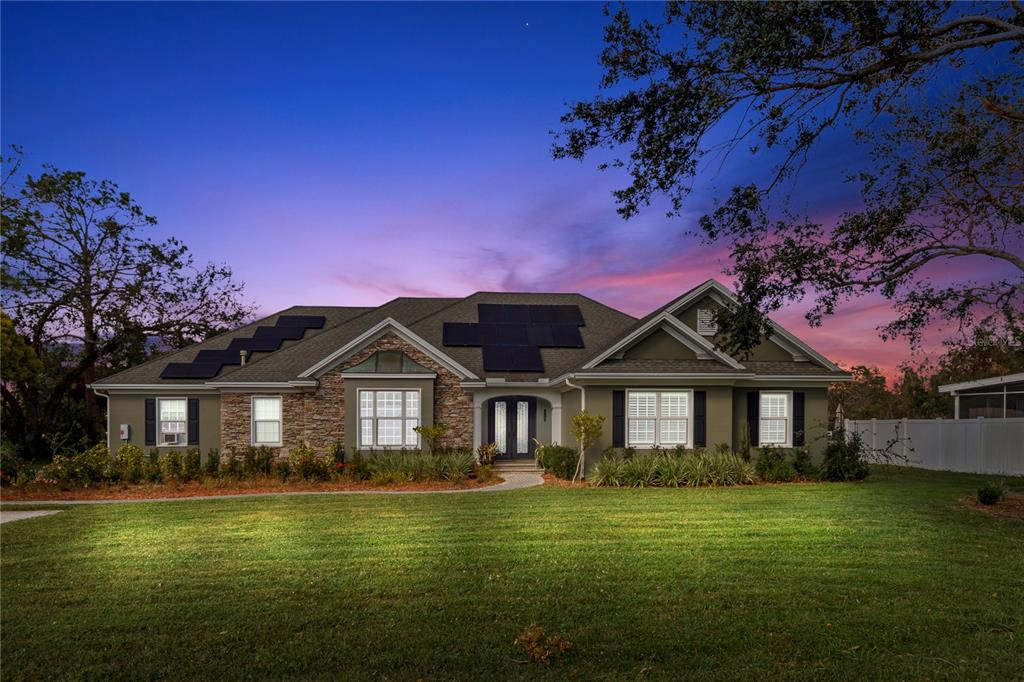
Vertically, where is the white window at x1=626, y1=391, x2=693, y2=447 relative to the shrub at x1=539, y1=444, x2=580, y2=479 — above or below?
above

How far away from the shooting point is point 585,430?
17.5 metres

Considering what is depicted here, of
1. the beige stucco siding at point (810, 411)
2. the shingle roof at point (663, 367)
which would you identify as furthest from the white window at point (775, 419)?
the shingle roof at point (663, 367)

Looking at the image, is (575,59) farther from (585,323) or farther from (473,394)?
(585,323)

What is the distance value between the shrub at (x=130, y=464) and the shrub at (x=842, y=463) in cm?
1852

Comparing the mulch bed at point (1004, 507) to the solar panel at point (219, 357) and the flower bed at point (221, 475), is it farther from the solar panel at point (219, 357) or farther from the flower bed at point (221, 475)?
the solar panel at point (219, 357)

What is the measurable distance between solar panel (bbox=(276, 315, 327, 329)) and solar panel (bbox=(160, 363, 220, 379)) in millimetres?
3765

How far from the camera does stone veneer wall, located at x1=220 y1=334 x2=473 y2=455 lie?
2108cm

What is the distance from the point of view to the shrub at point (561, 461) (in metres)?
18.4

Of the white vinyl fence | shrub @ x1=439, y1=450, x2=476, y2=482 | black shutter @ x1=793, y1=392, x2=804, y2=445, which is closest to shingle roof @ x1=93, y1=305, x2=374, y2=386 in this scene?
shrub @ x1=439, y1=450, x2=476, y2=482

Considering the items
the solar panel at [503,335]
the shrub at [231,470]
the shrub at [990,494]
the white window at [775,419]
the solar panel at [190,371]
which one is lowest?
the shrub at [231,470]

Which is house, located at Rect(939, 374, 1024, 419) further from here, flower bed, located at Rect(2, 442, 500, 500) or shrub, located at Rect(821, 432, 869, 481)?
flower bed, located at Rect(2, 442, 500, 500)

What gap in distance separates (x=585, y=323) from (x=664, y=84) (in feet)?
57.0

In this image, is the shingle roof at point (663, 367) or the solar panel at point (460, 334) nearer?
the shingle roof at point (663, 367)

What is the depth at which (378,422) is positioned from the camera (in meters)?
20.7
